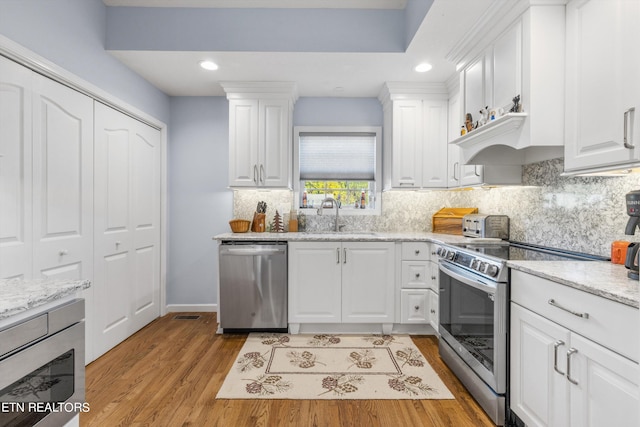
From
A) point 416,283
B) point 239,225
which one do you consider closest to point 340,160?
point 239,225

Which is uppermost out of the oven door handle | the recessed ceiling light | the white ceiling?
the white ceiling

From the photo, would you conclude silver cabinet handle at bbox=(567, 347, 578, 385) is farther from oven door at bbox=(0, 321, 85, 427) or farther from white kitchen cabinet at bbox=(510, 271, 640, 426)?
oven door at bbox=(0, 321, 85, 427)

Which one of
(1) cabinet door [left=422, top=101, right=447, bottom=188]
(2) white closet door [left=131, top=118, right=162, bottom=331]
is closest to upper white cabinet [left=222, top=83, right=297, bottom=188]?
(2) white closet door [left=131, top=118, right=162, bottom=331]

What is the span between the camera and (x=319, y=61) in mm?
2939

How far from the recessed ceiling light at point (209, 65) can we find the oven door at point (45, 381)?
7.86 ft

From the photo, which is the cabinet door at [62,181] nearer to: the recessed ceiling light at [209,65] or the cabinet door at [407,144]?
the recessed ceiling light at [209,65]

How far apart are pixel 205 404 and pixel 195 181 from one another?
2.46 metres

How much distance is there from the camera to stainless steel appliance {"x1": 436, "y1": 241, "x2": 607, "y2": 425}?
1912 mm

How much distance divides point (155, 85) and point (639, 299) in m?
4.01

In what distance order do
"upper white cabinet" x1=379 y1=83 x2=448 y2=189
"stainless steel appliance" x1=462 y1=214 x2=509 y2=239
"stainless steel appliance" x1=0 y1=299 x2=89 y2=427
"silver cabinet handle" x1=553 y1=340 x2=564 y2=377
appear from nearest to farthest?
1. "stainless steel appliance" x1=0 y1=299 x2=89 y2=427
2. "silver cabinet handle" x1=553 y1=340 x2=564 y2=377
3. "stainless steel appliance" x1=462 y1=214 x2=509 y2=239
4. "upper white cabinet" x1=379 y1=83 x2=448 y2=189

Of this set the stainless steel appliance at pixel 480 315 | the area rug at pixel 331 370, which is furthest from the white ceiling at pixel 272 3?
the area rug at pixel 331 370

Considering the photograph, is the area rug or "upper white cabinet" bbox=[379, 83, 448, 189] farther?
"upper white cabinet" bbox=[379, 83, 448, 189]

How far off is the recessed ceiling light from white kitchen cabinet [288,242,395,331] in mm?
1755

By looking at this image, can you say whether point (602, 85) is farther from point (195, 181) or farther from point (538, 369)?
point (195, 181)
